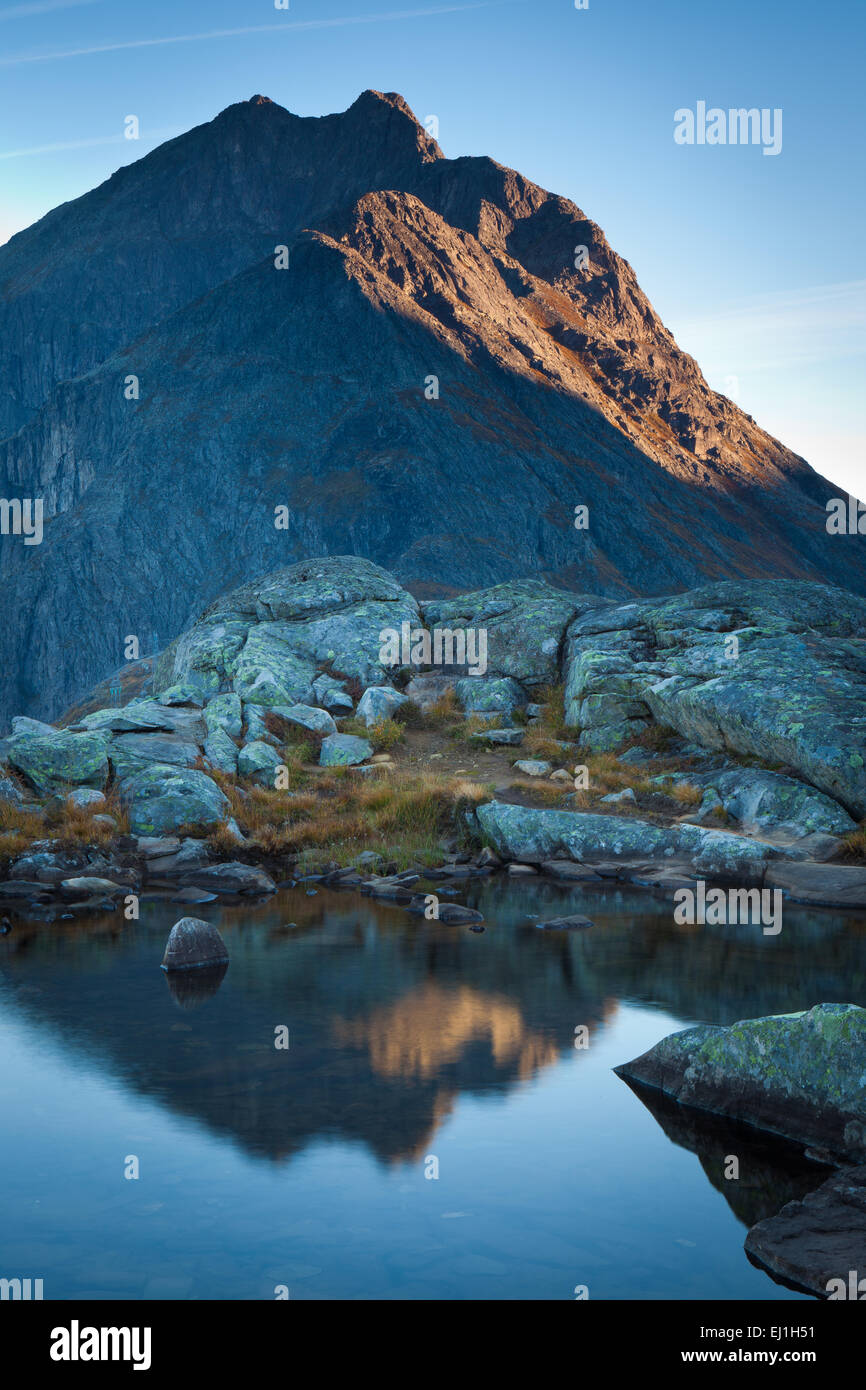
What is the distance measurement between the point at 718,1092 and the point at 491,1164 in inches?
88.5

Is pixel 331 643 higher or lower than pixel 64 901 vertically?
higher

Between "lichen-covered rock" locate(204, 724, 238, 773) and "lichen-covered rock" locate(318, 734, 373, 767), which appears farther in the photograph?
"lichen-covered rock" locate(318, 734, 373, 767)

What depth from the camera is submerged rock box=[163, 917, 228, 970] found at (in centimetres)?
1487

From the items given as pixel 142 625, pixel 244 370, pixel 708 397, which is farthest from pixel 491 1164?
pixel 708 397

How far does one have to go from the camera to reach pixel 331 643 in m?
31.4

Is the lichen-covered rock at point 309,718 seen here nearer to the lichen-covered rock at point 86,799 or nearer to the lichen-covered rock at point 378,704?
the lichen-covered rock at point 378,704

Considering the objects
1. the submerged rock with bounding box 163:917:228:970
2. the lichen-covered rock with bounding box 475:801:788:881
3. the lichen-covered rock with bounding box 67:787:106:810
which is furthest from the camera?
the lichen-covered rock with bounding box 67:787:106:810

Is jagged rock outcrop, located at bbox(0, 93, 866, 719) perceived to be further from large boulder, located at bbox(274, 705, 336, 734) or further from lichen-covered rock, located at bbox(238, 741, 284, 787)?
lichen-covered rock, located at bbox(238, 741, 284, 787)

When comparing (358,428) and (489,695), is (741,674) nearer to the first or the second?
(489,695)

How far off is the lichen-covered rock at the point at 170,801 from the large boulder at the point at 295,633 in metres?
5.75

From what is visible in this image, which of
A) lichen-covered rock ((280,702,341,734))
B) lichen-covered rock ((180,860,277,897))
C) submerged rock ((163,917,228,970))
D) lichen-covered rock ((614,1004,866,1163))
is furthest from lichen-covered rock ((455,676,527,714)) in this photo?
lichen-covered rock ((614,1004,866,1163))

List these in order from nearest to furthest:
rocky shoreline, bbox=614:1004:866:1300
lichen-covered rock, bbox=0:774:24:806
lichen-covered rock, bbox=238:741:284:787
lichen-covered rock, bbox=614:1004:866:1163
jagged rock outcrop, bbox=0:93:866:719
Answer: rocky shoreline, bbox=614:1004:866:1300 → lichen-covered rock, bbox=614:1004:866:1163 → lichen-covered rock, bbox=0:774:24:806 → lichen-covered rock, bbox=238:741:284:787 → jagged rock outcrop, bbox=0:93:866:719

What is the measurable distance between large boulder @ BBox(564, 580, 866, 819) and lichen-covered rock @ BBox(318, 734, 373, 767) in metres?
5.33
